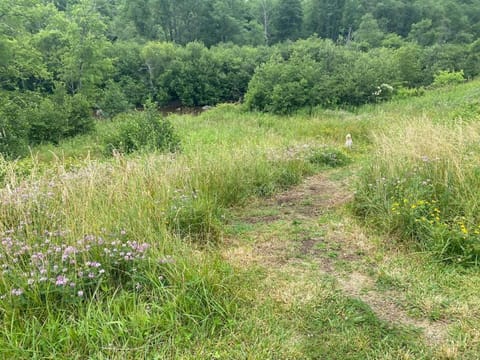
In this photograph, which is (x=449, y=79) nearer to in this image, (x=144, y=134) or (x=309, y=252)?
(x=144, y=134)

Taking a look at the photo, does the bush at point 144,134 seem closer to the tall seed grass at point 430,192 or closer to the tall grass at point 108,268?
the tall grass at point 108,268

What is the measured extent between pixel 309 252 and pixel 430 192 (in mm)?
1376

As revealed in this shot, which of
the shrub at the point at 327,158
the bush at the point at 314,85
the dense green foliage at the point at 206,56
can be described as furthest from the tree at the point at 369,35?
the shrub at the point at 327,158

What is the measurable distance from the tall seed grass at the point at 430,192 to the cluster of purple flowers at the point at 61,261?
2.30 meters

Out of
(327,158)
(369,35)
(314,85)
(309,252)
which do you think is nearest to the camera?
(309,252)

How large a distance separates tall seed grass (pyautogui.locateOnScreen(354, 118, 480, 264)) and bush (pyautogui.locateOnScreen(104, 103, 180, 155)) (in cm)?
433

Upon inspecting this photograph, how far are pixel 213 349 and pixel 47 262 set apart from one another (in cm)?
119

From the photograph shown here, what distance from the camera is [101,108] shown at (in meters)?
18.6

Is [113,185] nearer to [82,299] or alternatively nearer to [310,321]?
[82,299]

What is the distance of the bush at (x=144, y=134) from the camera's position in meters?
6.91

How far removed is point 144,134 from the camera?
23.4 feet

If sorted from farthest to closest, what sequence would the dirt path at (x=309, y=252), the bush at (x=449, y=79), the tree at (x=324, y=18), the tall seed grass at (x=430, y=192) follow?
the tree at (x=324, y=18)
the bush at (x=449, y=79)
the tall seed grass at (x=430, y=192)
the dirt path at (x=309, y=252)

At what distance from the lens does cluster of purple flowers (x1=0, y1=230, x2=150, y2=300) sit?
203 cm

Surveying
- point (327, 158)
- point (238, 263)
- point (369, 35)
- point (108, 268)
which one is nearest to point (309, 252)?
point (238, 263)
